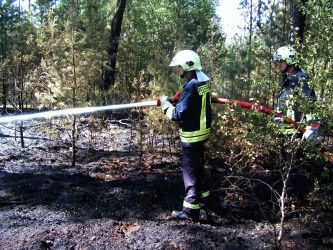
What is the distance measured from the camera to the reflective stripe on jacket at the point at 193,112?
4531mm

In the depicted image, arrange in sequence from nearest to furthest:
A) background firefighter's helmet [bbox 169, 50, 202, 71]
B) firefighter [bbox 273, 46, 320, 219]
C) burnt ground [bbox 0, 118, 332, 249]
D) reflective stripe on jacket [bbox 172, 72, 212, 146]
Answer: firefighter [bbox 273, 46, 320, 219], burnt ground [bbox 0, 118, 332, 249], reflective stripe on jacket [bbox 172, 72, 212, 146], background firefighter's helmet [bbox 169, 50, 202, 71]

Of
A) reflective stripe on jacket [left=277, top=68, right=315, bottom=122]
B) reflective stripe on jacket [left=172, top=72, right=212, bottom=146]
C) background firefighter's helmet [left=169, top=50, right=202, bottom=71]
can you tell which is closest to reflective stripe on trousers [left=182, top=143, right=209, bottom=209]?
reflective stripe on jacket [left=172, top=72, right=212, bottom=146]

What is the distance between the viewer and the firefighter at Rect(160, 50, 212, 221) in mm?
4555

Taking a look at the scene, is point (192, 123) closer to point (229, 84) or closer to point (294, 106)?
point (294, 106)

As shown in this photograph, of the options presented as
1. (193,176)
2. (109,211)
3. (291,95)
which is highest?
(291,95)

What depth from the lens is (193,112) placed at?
4605 millimetres

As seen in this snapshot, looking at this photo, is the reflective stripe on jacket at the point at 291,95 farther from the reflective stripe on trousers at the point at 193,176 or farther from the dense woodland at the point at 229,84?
the reflective stripe on trousers at the point at 193,176

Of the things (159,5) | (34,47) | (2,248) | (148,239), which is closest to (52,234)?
(2,248)

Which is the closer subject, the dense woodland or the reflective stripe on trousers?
the dense woodland

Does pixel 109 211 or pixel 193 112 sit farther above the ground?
pixel 193 112

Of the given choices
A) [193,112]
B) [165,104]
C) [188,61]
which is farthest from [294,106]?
[165,104]

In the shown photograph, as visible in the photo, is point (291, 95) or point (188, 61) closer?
point (291, 95)

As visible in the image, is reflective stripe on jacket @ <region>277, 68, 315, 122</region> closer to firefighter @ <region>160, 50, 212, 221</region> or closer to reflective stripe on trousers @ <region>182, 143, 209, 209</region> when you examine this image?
firefighter @ <region>160, 50, 212, 221</region>

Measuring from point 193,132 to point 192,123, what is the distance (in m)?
0.12
